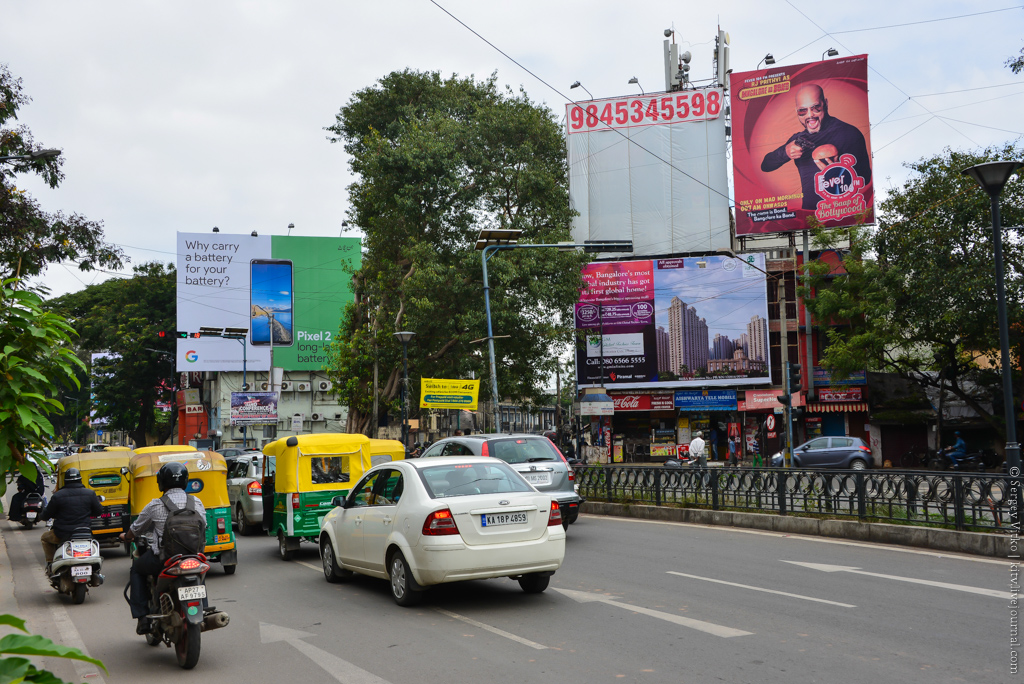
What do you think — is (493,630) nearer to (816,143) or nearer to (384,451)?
(384,451)

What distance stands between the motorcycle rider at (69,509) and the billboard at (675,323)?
3310cm

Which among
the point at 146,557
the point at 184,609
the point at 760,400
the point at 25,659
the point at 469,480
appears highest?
the point at 760,400

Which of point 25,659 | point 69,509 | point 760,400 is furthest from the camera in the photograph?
point 760,400

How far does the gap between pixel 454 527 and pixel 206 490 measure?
16.7 feet

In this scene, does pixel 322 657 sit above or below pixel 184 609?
below

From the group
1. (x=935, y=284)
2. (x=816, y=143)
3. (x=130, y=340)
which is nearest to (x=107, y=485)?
(x=935, y=284)

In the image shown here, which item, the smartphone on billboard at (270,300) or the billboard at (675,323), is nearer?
the billboard at (675,323)

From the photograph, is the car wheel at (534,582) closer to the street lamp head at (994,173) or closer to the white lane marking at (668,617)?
the white lane marking at (668,617)

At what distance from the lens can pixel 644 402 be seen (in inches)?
1735

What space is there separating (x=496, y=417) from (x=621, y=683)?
58.4 ft

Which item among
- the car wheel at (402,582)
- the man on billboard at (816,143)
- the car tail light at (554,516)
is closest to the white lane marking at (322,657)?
the car wheel at (402,582)

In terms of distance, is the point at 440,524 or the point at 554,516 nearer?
the point at 440,524

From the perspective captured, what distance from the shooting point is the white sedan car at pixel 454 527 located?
821 centimetres

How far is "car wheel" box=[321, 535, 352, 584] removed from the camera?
10.6 meters
